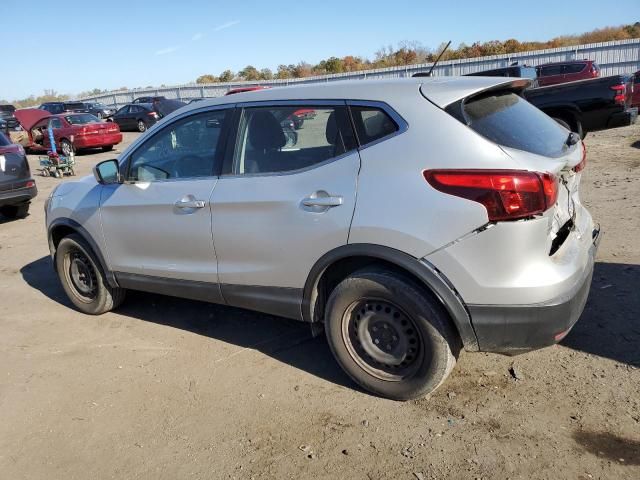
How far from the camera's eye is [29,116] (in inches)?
680

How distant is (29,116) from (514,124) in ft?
59.0

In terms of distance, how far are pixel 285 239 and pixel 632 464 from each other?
2148mm

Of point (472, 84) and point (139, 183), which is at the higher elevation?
point (472, 84)

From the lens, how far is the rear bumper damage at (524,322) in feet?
8.96

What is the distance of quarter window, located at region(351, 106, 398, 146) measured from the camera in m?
3.01

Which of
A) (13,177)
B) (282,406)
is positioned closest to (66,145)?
(13,177)

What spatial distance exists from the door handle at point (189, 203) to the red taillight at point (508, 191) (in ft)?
5.88

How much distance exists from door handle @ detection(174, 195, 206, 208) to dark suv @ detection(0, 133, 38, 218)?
6004 mm

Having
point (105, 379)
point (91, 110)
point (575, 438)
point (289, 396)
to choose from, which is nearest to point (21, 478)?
point (105, 379)

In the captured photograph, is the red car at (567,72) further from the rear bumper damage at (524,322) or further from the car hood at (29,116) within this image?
the rear bumper damage at (524,322)

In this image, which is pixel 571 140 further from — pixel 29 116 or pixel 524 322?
pixel 29 116

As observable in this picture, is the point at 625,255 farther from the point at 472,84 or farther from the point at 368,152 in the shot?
the point at 368,152

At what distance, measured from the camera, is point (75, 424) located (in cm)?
326

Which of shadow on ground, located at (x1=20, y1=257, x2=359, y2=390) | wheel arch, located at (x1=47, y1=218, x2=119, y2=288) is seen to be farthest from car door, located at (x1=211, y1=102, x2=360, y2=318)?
wheel arch, located at (x1=47, y1=218, x2=119, y2=288)
